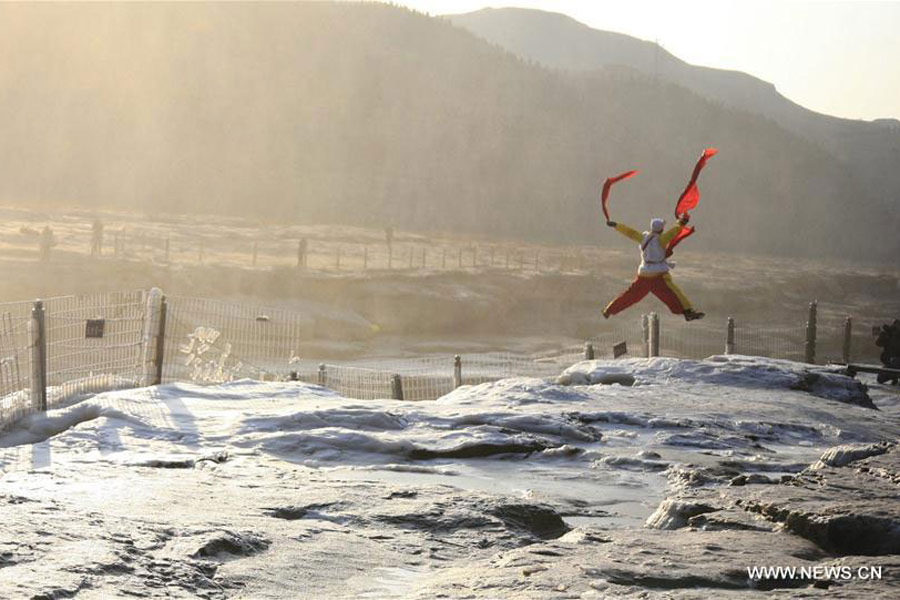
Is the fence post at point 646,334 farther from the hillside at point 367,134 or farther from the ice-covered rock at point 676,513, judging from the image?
the hillside at point 367,134

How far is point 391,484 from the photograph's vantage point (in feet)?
26.4

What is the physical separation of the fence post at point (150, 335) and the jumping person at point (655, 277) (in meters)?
5.39

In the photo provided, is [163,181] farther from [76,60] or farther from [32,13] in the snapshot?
[32,13]

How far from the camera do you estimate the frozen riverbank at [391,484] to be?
543 centimetres

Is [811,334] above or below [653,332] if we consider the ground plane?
below

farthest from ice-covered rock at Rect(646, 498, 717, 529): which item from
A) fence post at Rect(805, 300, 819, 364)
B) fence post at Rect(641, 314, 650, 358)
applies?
fence post at Rect(805, 300, 819, 364)

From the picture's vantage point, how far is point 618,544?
5719 mm

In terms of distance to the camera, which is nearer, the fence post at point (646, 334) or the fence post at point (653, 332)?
the fence post at point (653, 332)

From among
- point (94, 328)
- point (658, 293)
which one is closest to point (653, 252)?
point (658, 293)

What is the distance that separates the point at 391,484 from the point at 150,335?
5864 millimetres

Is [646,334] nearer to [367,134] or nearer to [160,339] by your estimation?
[160,339]

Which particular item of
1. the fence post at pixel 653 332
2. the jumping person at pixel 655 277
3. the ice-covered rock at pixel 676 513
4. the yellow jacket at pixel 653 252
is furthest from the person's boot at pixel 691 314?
the ice-covered rock at pixel 676 513

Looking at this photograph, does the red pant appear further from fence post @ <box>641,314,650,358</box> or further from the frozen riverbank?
fence post @ <box>641,314,650,358</box>

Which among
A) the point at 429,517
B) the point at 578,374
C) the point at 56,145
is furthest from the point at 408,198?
the point at 429,517
